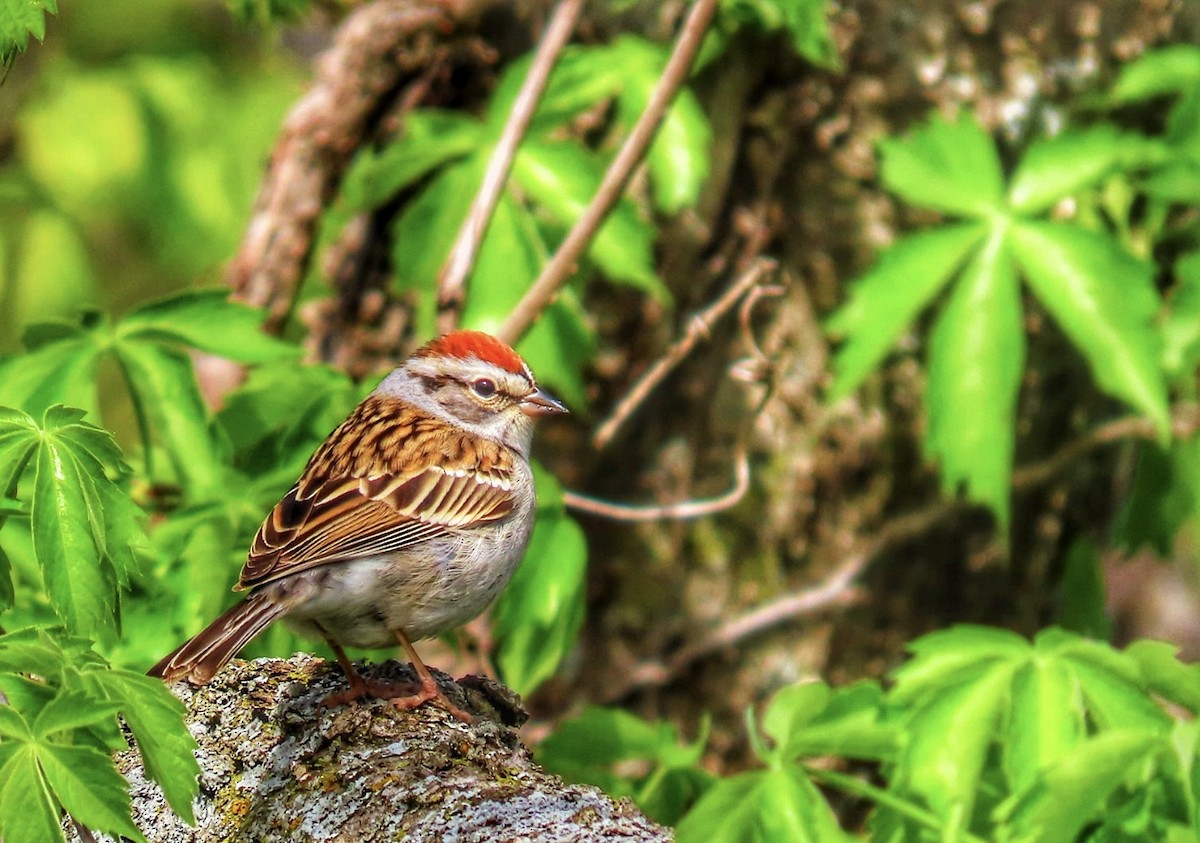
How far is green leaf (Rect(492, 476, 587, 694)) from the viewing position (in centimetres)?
410

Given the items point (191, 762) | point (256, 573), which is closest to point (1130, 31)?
point (256, 573)

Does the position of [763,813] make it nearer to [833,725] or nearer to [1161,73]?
[833,725]

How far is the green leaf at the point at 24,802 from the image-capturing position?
226 cm

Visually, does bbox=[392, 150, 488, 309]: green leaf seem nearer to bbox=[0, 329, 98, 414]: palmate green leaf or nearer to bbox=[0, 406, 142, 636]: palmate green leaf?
bbox=[0, 329, 98, 414]: palmate green leaf

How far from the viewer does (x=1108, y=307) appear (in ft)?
14.1

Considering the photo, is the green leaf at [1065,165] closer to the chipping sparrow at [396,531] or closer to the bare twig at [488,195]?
the bare twig at [488,195]

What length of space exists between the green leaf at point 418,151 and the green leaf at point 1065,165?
166cm

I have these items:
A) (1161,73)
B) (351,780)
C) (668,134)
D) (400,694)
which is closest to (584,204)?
(668,134)

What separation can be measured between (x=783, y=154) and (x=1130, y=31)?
4.71ft

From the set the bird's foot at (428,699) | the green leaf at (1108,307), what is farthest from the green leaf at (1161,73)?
the bird's foot at (428,699)

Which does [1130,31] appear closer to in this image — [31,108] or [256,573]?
[256,573]

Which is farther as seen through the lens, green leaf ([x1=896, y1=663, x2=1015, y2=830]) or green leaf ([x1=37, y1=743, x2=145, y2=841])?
green leaf ([x1=896, y1=663, x2=1015, y2=830])

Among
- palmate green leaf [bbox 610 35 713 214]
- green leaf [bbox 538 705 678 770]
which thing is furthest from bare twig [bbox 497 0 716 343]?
green leaf [bbox 538 705 678 770]

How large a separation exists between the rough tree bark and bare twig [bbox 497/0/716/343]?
1724 millimetres
